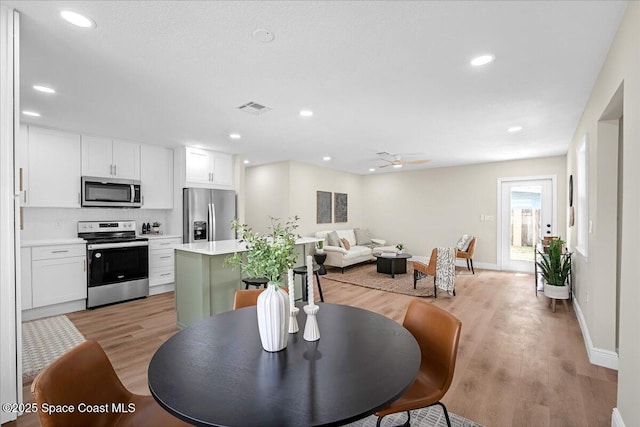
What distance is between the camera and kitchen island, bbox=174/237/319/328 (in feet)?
10.9

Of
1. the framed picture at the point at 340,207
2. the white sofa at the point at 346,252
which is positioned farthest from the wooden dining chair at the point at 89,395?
the framed picture at the point at 340,207

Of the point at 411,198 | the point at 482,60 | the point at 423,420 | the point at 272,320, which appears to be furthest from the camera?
the point at 411,198

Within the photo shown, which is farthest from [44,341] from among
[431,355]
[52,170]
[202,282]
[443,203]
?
[443,203]

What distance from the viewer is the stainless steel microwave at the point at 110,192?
4.46m

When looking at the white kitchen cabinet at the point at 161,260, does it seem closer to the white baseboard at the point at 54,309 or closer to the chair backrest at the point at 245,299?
the white baseboard at the point at 54,309

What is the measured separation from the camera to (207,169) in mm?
5543

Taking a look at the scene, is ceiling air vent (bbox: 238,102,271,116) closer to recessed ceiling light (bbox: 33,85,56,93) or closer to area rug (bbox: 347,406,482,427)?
recessed ceiling light (bbox: 33,85,56,93)

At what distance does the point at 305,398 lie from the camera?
1.00 meters

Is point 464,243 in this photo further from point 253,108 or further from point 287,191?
point 253,108

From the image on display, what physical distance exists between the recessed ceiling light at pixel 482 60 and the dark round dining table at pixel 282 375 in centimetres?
208

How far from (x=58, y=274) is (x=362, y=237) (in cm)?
624

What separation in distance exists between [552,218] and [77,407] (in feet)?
24.8

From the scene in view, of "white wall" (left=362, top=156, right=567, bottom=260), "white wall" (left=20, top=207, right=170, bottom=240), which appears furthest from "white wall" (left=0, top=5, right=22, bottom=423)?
"white wall" (left=362, top=156, right=567, bottom=260)

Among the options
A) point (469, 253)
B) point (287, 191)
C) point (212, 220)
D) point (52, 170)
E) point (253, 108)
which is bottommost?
point (469, 253)
